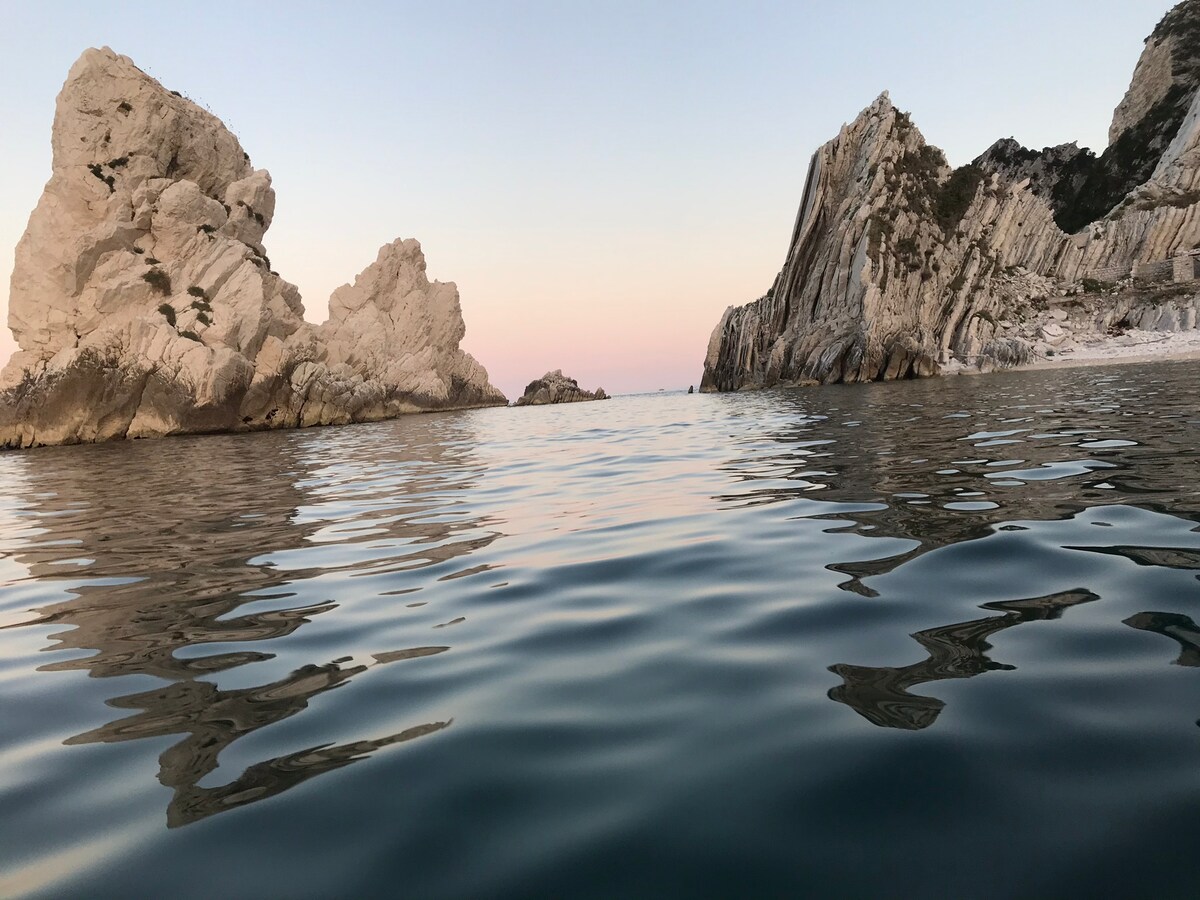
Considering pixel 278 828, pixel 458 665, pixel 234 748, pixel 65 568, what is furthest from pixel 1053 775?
pixel 65 568

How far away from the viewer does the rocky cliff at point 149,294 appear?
3628cm

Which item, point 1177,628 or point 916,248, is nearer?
point 1177,628

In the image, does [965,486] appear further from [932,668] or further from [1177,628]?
[932,668]

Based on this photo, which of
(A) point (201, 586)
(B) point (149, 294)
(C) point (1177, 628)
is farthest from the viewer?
(B) point (149, 294)

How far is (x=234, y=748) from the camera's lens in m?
2.77

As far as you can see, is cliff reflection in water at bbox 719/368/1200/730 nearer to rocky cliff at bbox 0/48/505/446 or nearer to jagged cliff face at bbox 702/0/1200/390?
rocky cliff at bbox 0/48/505/446

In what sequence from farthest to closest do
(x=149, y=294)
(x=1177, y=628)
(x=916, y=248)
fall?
(x=916, y=248) < (x=149, y=294) < (x=1177, y=628)

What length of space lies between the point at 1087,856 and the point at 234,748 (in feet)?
9.37

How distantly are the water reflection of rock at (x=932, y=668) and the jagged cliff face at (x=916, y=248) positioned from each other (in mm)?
57836

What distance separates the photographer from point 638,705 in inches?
115

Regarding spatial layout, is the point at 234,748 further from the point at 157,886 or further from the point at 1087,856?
the point at 1087,856

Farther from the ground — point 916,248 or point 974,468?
point 916,248

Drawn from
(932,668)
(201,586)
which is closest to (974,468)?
(932,668)

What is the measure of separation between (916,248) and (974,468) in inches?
2491
